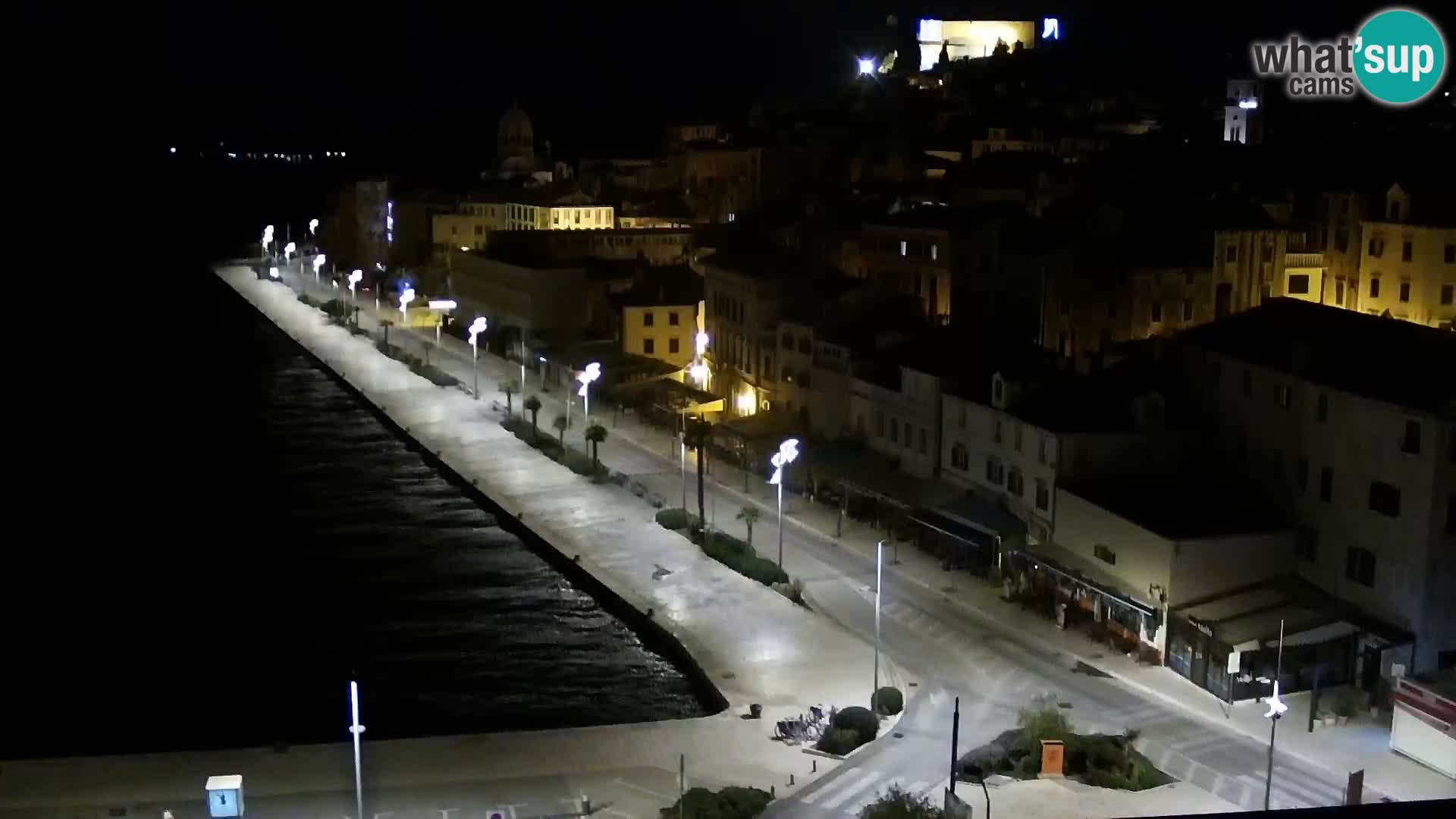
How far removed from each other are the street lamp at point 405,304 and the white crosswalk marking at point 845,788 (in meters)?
53.3

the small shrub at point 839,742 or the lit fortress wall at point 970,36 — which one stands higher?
the lit fortress wall at point 970,36

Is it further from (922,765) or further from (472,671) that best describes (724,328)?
(922,765)

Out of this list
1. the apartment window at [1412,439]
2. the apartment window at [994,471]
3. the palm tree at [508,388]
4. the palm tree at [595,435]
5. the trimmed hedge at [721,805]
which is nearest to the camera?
the trimmed hedge at [721,805]

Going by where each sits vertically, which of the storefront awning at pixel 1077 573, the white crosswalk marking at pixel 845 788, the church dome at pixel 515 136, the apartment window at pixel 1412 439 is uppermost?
the church dome at pixel 515 136

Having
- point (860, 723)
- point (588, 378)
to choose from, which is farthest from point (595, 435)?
point (860, 723)

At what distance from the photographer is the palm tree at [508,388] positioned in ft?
156

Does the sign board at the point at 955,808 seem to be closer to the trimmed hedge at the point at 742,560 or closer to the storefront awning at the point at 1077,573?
the storefront awning at the point at 1077,573

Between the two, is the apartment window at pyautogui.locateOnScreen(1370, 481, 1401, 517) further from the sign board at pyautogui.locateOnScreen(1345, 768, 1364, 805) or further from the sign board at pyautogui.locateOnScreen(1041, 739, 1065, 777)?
the sign board at pyautogui.locateOnScreen(1041, 739, 1065, 777)

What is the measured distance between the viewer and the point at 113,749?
25.1 m

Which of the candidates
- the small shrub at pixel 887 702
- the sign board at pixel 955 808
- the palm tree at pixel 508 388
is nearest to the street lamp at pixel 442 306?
the palm tree at pixel 508 388

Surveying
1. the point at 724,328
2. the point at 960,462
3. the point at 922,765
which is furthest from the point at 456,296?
the point at 922,765

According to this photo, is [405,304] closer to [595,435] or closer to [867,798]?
[595,435]

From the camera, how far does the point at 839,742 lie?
20.8 m

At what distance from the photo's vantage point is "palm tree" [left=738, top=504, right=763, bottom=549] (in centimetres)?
3162
